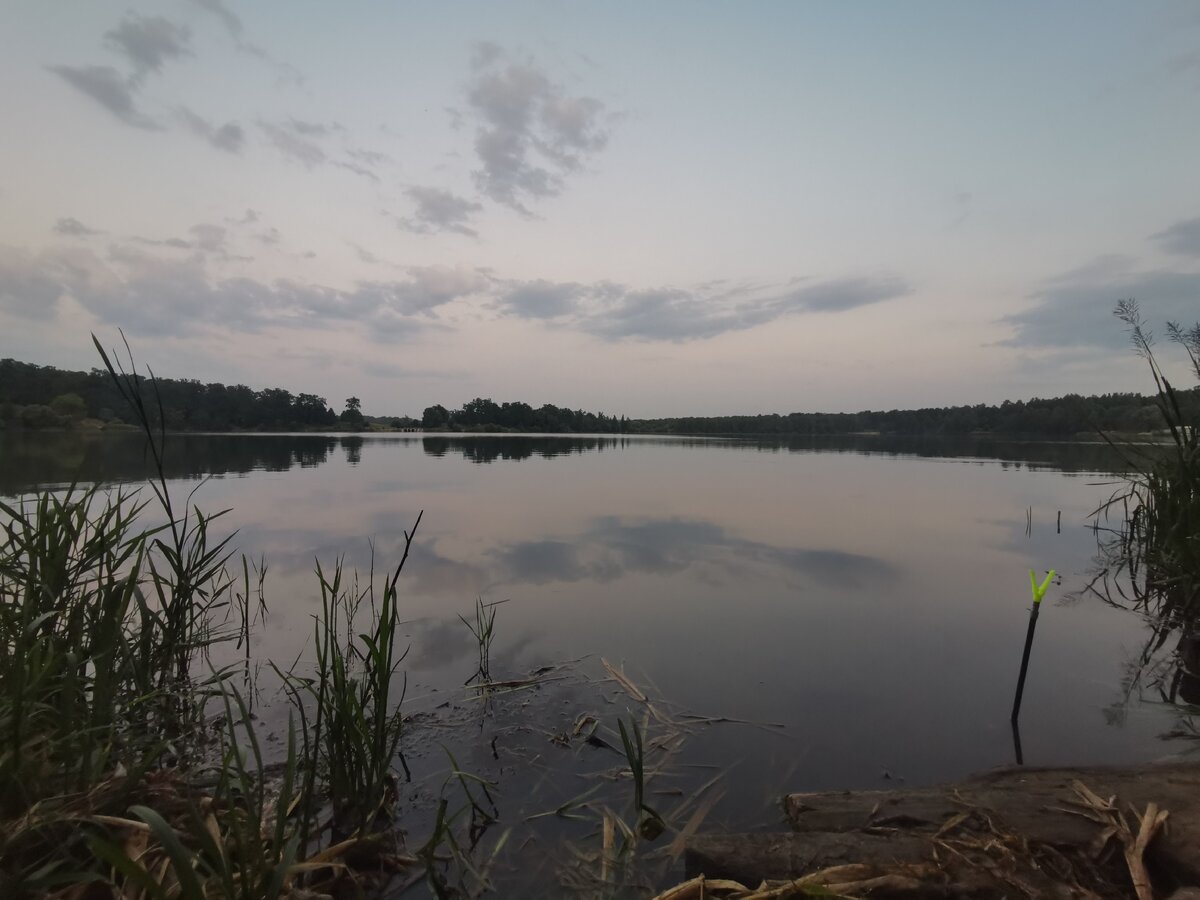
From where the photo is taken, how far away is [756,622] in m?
6.43

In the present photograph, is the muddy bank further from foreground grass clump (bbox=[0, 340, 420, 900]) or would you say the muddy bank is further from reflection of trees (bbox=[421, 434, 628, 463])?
reflection of trees (bbox=[421, 434, 628, 463])

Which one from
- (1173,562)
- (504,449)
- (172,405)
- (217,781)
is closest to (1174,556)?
(1173,562)

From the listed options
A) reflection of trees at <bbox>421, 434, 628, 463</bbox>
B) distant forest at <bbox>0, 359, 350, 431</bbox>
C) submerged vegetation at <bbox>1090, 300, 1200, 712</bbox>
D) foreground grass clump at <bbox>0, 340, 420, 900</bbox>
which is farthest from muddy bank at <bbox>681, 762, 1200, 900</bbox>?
reflection of trees at <bbox>421, 434, 628, 463</bbox>

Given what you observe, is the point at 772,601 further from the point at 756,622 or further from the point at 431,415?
the point at 431,415

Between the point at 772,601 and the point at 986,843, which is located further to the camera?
the point at 772,601

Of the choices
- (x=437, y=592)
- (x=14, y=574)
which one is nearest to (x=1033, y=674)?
(x=437, y=592)

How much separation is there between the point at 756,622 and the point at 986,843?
4111mm

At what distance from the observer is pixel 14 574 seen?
116 inches

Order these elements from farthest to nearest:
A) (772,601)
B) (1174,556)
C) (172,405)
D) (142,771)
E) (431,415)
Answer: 1. (431,415)
2. (172,405)
3. (772,601)
4. (1174,556)
5. (142,771)

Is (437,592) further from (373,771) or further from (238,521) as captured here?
(238,521)

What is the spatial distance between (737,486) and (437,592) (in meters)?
13.8

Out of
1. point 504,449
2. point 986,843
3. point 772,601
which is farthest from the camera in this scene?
point 504,449

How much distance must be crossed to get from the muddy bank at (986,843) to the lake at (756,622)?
677 mm

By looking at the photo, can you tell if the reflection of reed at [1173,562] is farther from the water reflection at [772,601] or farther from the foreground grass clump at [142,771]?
the foreground grass clump at [142,771]
